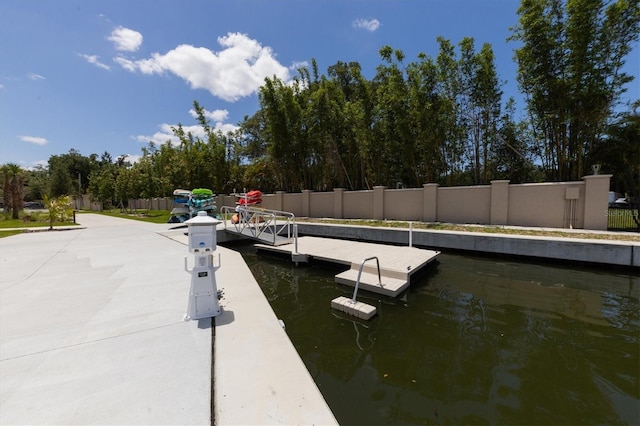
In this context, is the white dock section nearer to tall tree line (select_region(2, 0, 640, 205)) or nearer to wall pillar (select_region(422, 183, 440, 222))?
wall pillar (select_region(422, 183, 440, 222))

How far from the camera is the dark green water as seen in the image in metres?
2.52

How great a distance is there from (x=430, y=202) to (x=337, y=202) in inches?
207

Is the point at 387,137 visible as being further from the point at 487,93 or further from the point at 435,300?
the point at 435,300

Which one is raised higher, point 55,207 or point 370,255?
point 55,207

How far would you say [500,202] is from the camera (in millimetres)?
10320

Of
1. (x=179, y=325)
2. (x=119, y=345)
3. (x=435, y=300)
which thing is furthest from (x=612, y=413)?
(x=119, y=345)

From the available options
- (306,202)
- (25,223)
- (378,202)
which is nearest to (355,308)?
(378,202)

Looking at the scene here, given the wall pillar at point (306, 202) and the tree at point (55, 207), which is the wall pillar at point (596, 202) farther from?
the tree at point (55, 207)

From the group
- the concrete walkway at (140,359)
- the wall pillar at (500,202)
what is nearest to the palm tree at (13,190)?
the concrete walkway at (140,359)

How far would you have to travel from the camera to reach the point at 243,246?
11.6m

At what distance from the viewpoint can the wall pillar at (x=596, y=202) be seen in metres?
8.48

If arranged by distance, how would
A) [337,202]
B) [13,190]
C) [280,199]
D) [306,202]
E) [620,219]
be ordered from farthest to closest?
1. [13,190]
2. [280,199]
3. [306,202]
4. [337,202]
5. [620,219]

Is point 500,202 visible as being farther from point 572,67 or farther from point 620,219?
point 572,67

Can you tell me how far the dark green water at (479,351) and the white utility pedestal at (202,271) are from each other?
50.3 inches
